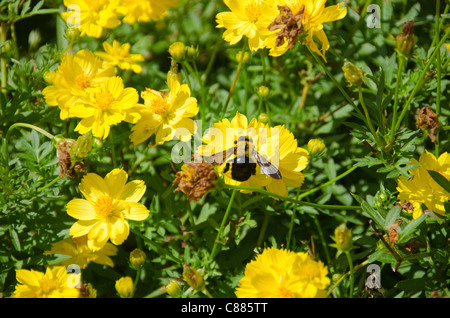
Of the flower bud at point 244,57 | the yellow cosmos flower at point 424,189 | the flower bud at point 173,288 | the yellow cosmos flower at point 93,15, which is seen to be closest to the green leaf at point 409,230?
the yellow cosmos flower at point 424,189

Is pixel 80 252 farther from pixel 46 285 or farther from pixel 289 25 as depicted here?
pixel 289 25

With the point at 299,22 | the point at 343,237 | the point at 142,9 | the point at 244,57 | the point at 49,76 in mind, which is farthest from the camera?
the point at 244,57

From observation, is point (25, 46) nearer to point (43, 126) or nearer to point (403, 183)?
point (43, 126)

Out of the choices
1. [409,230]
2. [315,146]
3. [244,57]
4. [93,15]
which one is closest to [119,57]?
[93,15]

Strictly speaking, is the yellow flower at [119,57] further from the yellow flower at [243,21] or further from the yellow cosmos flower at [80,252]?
the yellow cosmos flower at [80,252]

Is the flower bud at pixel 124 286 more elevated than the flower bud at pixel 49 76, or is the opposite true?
the flower bud at pixel 49 76

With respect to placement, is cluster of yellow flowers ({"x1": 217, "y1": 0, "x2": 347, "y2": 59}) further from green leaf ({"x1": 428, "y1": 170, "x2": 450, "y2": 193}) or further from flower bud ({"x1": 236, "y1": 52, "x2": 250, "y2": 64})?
green leaf ({"x1": 428, "y1": 170, "x2": 450, "y2": 193})
